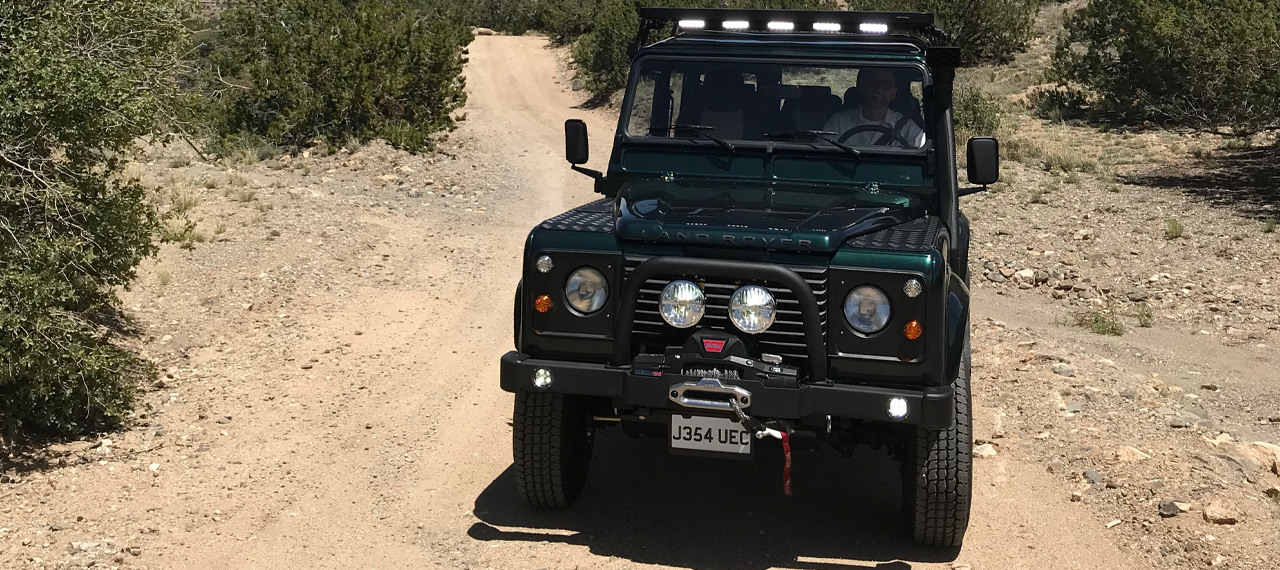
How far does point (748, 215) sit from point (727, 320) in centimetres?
48

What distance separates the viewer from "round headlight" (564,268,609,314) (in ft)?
14.4

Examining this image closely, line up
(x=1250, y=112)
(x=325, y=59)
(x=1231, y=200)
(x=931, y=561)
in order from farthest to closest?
(x=325, y=59) < (x=1250, y=112) < (x=1231, y=200) < (x=931, y=561)

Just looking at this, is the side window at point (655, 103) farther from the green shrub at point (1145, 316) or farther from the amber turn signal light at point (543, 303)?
the green shrub at point (1145, 316)

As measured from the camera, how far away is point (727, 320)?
168 inches

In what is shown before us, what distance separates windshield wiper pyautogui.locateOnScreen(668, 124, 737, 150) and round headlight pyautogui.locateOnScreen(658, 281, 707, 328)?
1.39 metres

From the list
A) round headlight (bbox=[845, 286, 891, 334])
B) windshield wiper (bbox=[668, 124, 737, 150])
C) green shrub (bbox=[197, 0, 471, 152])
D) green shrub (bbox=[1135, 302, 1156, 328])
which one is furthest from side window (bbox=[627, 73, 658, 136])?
green shrub (bbox=[197, 0, 471, 152])

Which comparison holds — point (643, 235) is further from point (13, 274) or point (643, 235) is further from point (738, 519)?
point (13, 274)

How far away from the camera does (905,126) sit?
5379mm

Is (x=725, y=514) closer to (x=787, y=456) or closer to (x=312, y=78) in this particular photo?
(x=787, y=456)

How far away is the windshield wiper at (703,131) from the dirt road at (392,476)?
1544 mm

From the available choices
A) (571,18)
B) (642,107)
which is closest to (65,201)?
(642,107)

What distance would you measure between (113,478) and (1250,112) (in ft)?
46.9

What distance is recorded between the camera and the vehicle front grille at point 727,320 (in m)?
4.19

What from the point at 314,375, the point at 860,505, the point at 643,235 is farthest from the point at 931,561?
the point at 314,375
